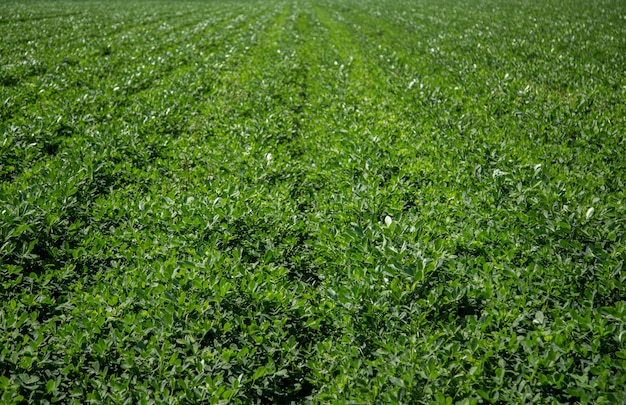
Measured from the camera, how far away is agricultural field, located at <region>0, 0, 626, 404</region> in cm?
258

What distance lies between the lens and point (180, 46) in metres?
14.7

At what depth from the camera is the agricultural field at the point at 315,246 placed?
258 cm

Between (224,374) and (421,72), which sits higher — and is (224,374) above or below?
below

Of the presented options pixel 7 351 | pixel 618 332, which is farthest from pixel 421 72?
pixel 7 351

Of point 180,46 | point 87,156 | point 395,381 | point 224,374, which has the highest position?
point 180,46

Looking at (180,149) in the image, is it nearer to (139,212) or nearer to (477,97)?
(139,212)

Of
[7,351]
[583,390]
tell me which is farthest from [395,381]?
[7,351]

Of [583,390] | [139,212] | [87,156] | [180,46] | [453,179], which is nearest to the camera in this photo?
[583,390]

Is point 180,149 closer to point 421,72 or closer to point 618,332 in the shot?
point 618,332

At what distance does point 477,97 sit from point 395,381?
→ 22.8 feet

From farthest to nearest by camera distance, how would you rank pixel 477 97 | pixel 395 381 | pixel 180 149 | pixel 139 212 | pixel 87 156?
pixel 477 97
pixel 180 149
pixel 87 156
pixel 139 212
pixel 395 381

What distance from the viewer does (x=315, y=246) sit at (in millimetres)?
3963

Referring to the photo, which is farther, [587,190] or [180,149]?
[180,149]

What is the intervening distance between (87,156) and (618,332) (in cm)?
563
